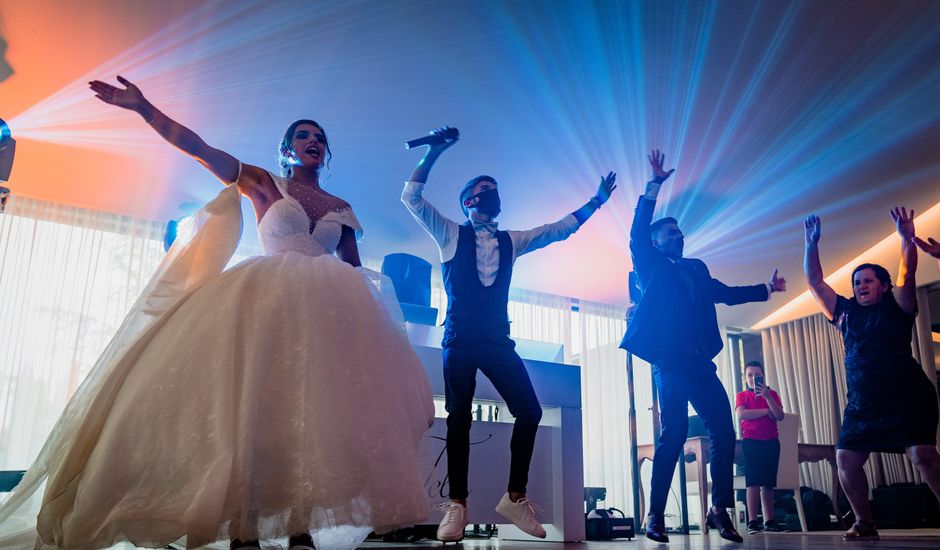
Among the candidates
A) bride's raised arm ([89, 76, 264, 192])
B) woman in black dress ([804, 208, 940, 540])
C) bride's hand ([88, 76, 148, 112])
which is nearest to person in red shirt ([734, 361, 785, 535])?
woman in black dress ([804, 208, 940, 540])

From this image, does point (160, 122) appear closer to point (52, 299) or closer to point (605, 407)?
point (52, 299)

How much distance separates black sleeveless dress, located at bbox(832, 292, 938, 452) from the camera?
352 cm

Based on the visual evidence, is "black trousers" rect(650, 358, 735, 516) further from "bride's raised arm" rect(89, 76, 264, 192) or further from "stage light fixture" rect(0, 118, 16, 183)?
"stage light fixture" rect(0, 118, 16, 183)

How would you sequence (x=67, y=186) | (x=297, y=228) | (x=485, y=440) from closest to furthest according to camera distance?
(x=297, y=228), (x=485, y=440), (x=67, y=186)

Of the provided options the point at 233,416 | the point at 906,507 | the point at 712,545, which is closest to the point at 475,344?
the point at 712,545

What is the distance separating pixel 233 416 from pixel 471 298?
59.4 inches

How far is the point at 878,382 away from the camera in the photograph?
142 inches

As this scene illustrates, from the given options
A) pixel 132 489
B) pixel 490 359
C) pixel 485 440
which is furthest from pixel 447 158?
pixel 132 489

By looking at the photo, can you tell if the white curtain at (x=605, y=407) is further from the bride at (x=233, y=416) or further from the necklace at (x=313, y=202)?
the bride at (x=233, y=416)

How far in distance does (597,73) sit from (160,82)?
3039mm

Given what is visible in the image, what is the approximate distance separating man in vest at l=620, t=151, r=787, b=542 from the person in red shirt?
2.79m

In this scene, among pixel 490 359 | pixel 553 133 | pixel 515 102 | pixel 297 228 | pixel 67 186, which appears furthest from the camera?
pixel 67 186

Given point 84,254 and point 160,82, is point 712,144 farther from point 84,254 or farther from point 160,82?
point 84,254

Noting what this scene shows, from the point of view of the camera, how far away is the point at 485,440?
3.85 meters
